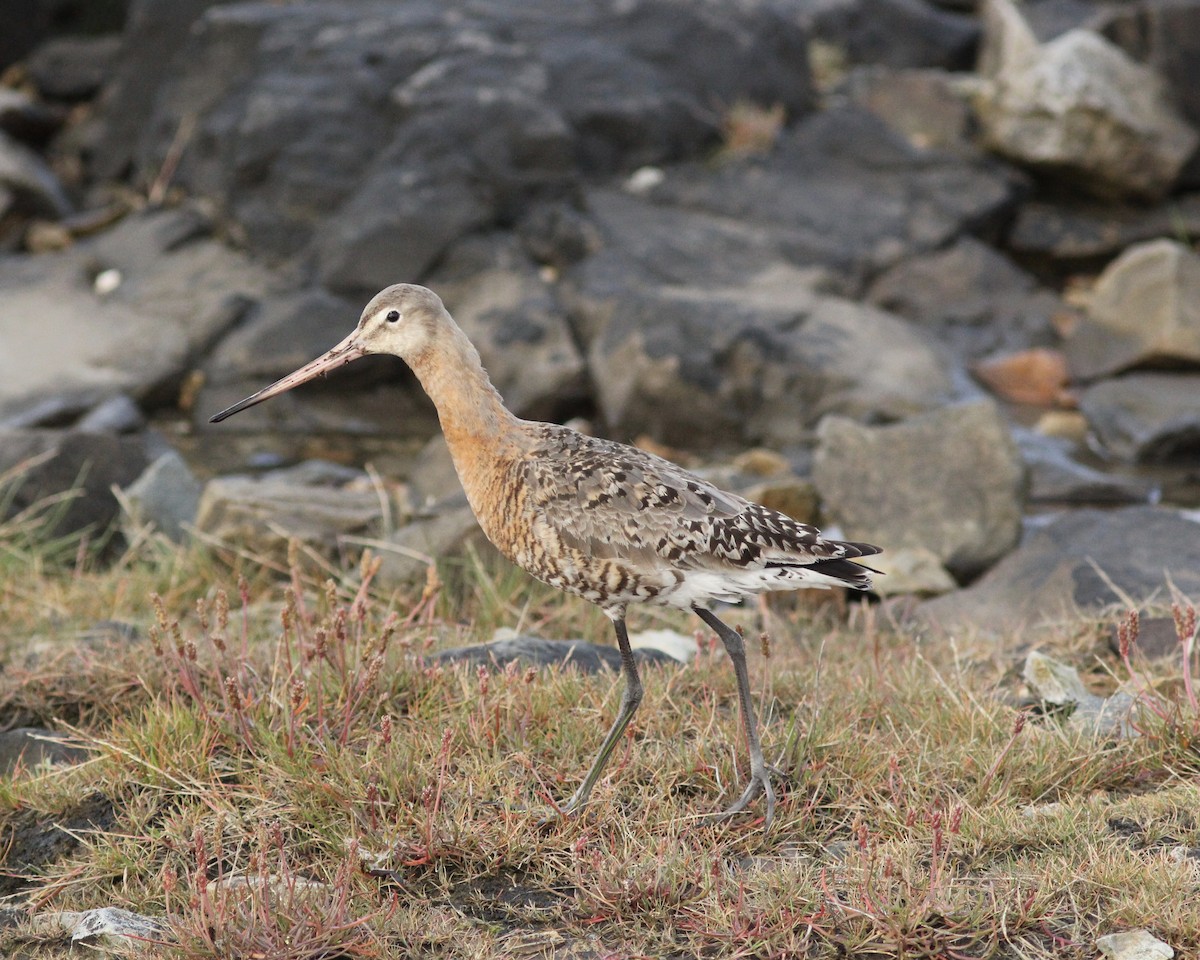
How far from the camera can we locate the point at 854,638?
652 centimetres

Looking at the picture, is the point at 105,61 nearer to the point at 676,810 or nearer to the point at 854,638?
the point at 854,638

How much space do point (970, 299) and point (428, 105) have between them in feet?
17.4

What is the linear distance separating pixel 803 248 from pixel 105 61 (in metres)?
9.16

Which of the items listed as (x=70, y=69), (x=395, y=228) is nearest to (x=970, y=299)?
(x=395, y=228)

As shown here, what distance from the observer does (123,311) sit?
12133 millimetres

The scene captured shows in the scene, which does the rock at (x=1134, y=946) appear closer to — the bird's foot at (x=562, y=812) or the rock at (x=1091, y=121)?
the bird's foot at (x=562, y=812)

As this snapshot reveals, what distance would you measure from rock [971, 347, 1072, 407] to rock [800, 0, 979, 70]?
537 centimetres

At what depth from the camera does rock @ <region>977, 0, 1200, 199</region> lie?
12992mm

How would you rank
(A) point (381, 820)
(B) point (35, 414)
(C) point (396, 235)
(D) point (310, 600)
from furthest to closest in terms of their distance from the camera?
(C) point (396, 235), (B) point (35, 414), (D) point (310, 600), (A) point (381, 820)

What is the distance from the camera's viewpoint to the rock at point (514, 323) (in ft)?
36.3

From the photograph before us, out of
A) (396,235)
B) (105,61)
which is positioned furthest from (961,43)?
(105,61)

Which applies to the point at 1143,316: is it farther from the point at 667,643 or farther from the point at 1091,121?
the point at 667,643

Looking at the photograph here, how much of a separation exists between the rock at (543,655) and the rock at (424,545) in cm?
138

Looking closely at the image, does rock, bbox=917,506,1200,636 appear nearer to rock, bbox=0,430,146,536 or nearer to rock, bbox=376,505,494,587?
rock, bbox=376,505,494,587
